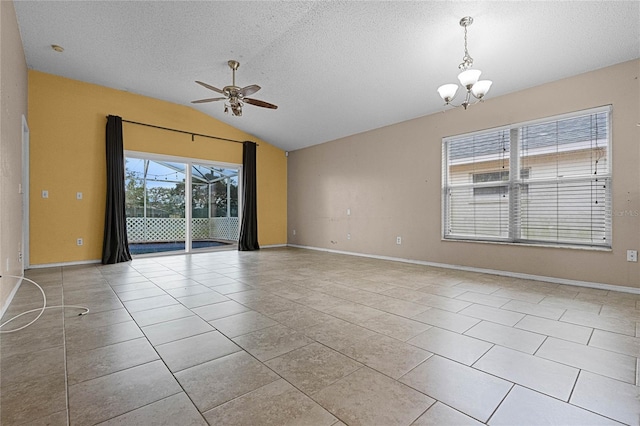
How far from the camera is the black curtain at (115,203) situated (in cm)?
540

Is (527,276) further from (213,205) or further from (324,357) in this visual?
(213,205)

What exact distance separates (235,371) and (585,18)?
14.4 feet

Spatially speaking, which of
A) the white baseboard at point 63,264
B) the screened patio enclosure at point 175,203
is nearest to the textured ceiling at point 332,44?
the screened patio enclosure at point 175,203

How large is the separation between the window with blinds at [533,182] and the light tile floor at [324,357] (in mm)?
915

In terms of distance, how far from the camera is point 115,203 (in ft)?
18.0

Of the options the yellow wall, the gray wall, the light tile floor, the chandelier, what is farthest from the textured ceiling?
the light tile floor

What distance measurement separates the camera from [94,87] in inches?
214

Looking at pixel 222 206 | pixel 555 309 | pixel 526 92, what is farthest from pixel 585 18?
pixel 222 206

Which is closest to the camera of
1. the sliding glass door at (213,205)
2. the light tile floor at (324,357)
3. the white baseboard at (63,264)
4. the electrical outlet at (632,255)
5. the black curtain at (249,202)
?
the light tile floor at (324,357)

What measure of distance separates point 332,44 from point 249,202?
14.7 ft

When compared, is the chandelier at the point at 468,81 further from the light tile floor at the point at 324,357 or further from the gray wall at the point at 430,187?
the light tile floor at the point at 324,357

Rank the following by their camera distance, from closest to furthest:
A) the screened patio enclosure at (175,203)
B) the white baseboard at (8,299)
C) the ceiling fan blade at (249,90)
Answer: the white baseboard at (8,299), the ceiling fan blade at (249,90), the screened patio enclosure at (175,203)

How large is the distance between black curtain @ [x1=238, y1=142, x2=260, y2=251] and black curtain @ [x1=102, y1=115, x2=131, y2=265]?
2466mm

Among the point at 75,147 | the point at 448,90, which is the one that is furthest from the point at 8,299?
the point at 448,90
